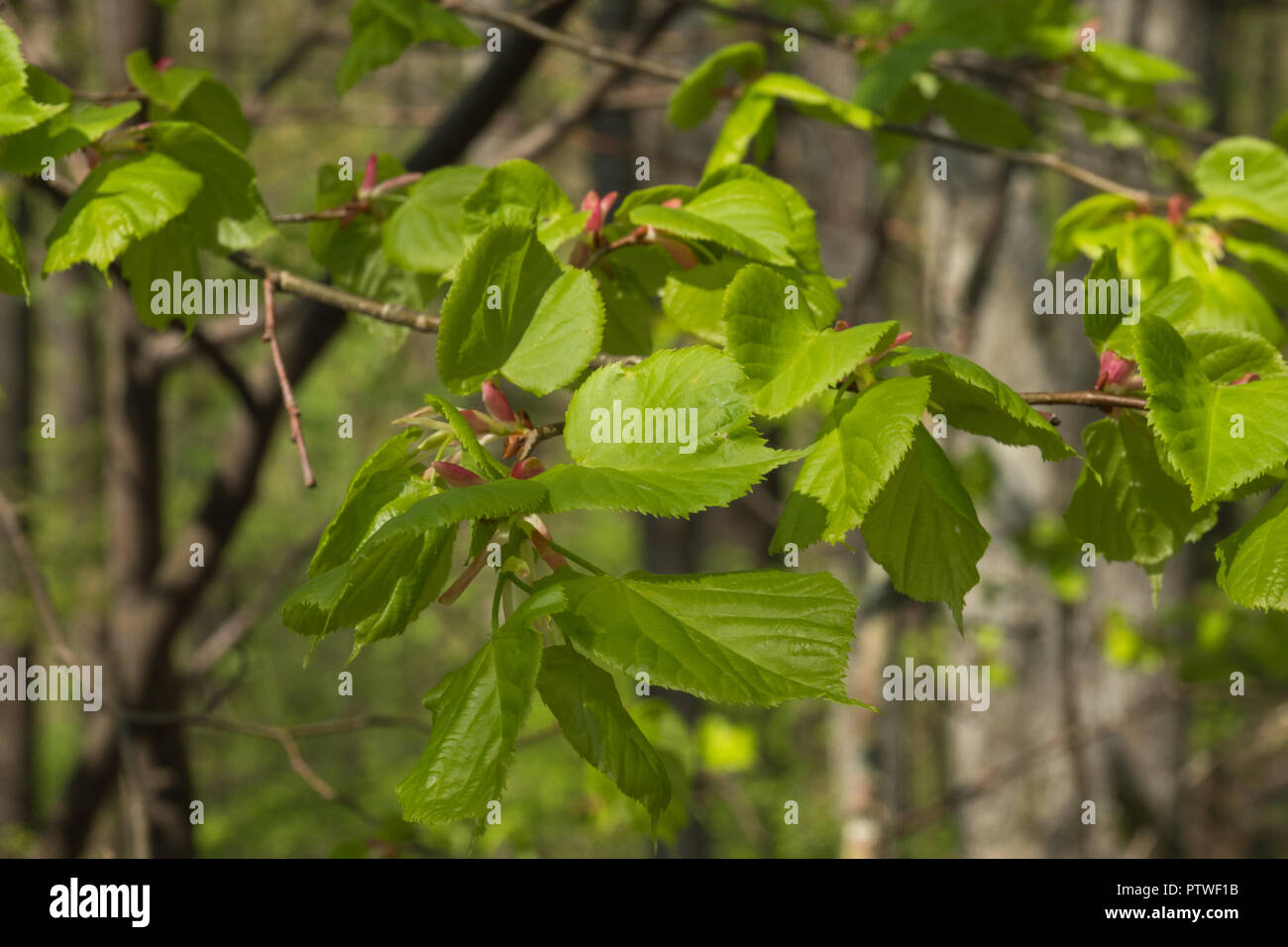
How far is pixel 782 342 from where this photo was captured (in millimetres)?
838

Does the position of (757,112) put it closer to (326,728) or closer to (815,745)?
(326,728)

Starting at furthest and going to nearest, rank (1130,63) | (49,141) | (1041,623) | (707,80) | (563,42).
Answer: (1041,623) → (1130,63) → (563,42) → (707,80) → (49,141)

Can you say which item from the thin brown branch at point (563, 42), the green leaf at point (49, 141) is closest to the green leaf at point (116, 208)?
the green leaf at point (49, 141)

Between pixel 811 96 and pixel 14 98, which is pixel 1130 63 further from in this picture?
pixel 14 98

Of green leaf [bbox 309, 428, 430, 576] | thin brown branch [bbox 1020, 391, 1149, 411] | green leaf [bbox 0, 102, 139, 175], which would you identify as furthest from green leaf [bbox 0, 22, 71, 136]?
thin brown branch [bbox 1020, 391, 1149, 411]

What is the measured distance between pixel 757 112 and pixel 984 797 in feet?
11.1

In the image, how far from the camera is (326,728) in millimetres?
1853

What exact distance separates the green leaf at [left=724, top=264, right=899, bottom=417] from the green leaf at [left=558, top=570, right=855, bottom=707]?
142 mm

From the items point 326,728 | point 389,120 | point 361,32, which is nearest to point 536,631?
point 361,32

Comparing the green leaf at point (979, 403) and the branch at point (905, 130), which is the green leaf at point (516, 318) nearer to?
the green leaf at point (979, 403)

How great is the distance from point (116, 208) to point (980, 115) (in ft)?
3.92

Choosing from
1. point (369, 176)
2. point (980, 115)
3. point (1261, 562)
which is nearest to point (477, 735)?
point (1261, 562)

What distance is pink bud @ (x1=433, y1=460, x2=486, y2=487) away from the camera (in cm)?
75

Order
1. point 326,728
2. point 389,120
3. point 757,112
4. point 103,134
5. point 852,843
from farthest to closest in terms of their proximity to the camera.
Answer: point 389,120 < point 852,843 < point 326,728 < point 757,112 < point 103,134
